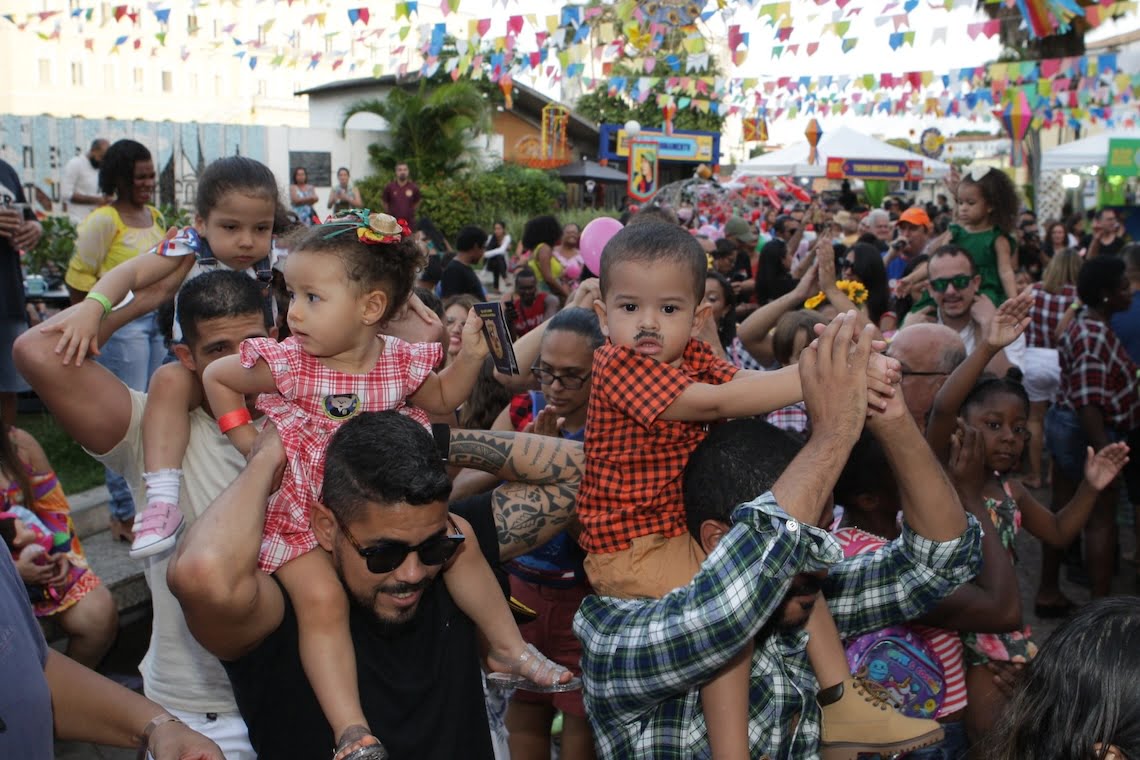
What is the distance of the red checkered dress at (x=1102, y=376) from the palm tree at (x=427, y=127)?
861 inches

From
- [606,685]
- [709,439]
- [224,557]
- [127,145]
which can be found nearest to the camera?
[224,557]

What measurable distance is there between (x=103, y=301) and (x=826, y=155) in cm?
2508

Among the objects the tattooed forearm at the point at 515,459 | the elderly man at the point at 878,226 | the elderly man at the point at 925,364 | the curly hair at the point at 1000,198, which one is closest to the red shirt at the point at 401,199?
the elderly man at the point at 878,226

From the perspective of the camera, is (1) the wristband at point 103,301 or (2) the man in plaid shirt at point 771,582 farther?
(1) the wristband at point 103,301

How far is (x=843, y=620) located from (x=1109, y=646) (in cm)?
109

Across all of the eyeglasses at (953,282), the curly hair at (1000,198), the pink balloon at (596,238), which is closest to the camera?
the pink balloon at (596,238)

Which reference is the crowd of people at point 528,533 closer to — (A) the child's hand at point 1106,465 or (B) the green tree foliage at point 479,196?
(A) the child's hand at point 1106,465

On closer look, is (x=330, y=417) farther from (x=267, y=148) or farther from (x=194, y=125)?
(x=267, y=148)

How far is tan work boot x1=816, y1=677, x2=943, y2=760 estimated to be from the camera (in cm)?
247

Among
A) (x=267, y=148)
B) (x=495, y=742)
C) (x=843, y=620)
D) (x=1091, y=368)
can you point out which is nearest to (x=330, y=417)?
(x=495, y=742)

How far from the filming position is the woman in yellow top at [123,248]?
19.5ft

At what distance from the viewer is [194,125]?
22562 millimetres

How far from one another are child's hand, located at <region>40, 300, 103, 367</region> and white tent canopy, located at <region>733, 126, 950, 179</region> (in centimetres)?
2519

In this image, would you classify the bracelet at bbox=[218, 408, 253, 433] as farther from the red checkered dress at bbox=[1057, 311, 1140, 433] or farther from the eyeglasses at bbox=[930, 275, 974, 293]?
the red checkered dress at bbox=[1057, 311, 1140, 433]
